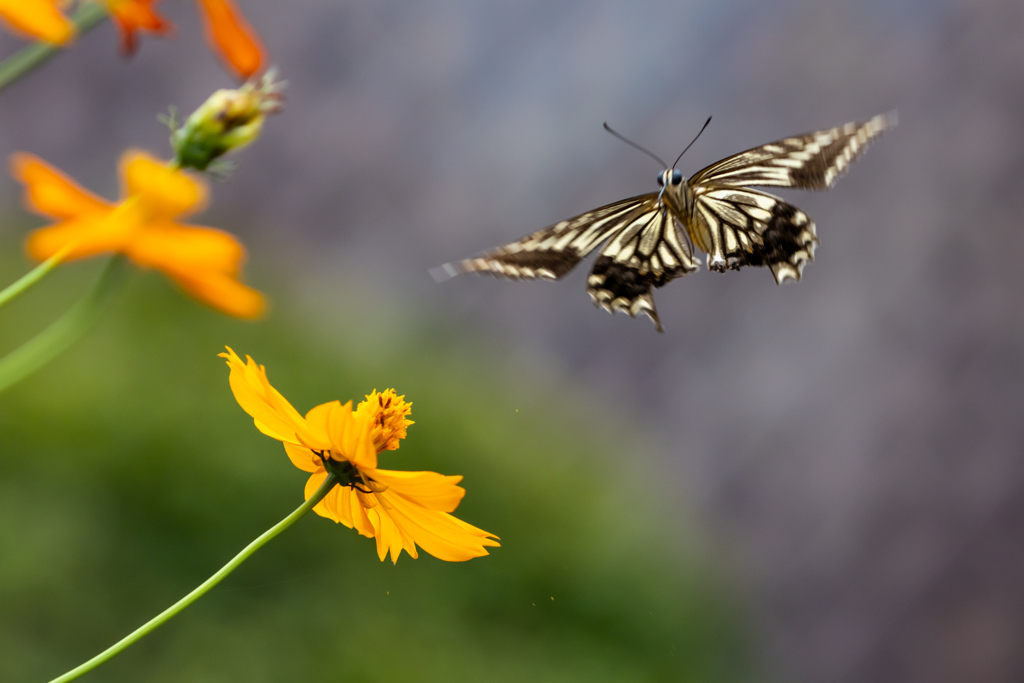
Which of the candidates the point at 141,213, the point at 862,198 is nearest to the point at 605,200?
the point at 862,198

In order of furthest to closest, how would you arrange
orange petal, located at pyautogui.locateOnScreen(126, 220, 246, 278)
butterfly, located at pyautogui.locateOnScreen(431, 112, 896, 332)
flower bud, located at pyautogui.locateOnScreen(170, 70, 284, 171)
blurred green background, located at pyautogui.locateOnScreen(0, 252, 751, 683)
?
blurred green background, located at pyautogui.locateOnScreen(0, 252, 751, 683) < butterfly, located at pyautogui.locateOnScreen(431, 112, 896, 332) < flower bud, located at pyautogui.locateOnScreen(170, 70, 284, 171) < orange petal, located at pyautogui.locateOnScreen(126, 220, 246, 278)

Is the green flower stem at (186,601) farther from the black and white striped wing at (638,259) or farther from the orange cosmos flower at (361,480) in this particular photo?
the black and white striped wing at (638,259)

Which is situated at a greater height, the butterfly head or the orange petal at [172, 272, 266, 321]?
the butterfly head

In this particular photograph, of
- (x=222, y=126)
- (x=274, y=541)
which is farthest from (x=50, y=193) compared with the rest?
(x=274, y=541)

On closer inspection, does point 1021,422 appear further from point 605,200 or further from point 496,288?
point 496,288

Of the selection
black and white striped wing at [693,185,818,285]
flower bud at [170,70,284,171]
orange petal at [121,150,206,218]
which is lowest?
orange petal at [121,150,206,218]

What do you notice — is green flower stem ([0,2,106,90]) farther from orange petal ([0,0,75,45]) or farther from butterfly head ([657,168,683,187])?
butterfly head ([657,168,683,187])

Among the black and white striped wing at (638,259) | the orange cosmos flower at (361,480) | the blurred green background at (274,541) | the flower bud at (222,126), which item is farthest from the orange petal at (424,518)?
the blurred green background at (274,541)

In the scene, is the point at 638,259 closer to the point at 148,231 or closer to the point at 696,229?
the point at 696,229

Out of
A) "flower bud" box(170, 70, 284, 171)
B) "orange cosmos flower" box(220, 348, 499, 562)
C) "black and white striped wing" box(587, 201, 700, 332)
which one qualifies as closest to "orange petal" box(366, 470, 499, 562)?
"orange cosmos flower" box(220, 348, 499, 562)
